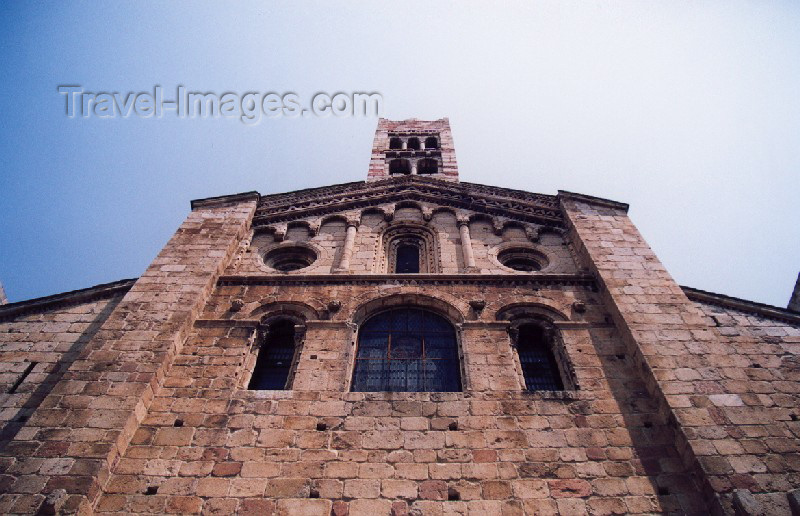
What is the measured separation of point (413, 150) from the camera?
70.3ft

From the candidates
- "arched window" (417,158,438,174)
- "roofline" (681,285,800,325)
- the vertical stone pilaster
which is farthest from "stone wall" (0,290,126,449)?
"arched window" (417,158,438,174)

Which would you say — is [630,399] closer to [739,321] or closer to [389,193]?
[739,321]

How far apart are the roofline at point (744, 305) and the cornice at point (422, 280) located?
1.86m

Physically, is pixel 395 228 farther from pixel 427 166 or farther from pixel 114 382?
pixel 427 166

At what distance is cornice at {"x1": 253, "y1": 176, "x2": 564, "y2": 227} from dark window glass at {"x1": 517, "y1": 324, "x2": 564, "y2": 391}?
13.6ft

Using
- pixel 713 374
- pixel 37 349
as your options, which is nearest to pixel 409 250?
pixel 713 374

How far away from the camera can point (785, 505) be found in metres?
5.61

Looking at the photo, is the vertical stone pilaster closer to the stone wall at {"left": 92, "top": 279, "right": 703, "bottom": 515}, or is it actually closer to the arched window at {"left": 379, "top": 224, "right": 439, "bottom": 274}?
the stone wall at {"left": 92, "top": 279, "right": 703, "bottom": 515}

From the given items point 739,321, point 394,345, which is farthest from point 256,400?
point 739,321

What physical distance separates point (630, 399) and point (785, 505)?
2081mm

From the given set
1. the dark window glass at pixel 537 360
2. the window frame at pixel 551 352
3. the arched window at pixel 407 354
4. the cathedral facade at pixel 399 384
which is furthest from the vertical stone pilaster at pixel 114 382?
the dark window glass at pixel 537 360

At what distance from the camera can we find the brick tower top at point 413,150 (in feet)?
66.2

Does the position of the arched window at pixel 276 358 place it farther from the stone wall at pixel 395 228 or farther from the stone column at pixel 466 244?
the stone column at pixel 466 244

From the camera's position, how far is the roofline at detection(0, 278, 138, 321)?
933cm
